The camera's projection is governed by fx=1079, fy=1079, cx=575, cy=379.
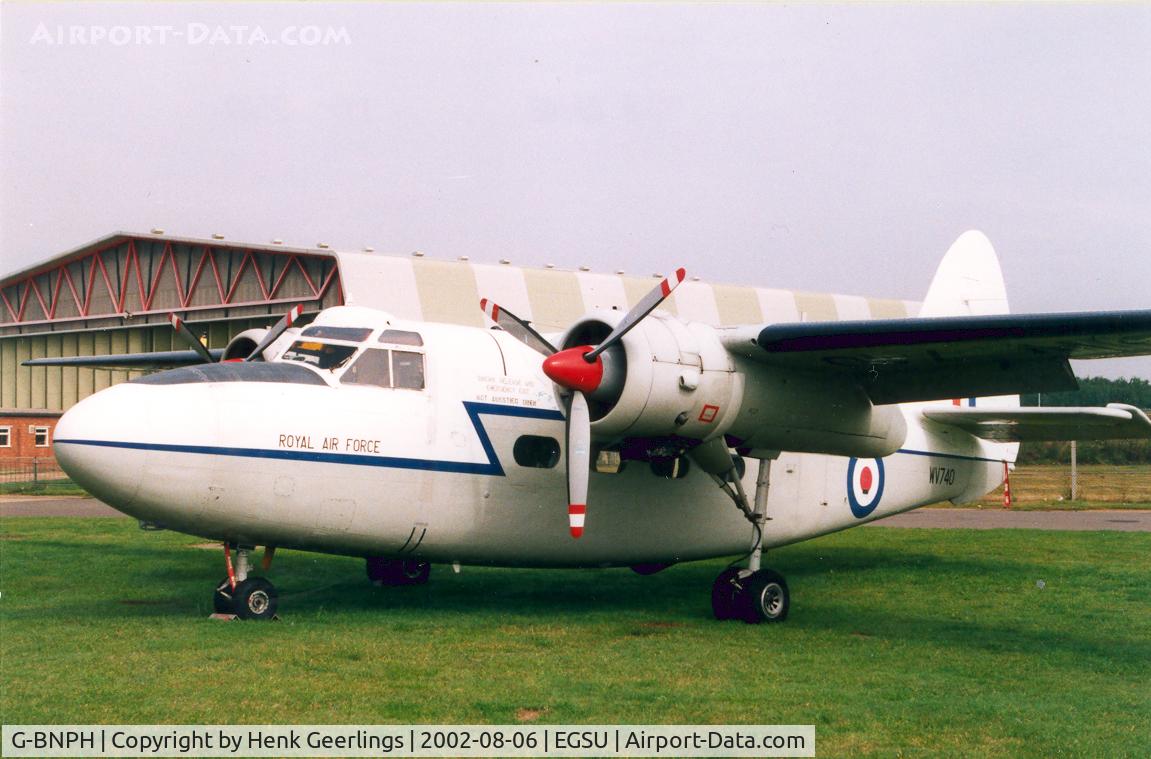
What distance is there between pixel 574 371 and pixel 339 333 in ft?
8.63

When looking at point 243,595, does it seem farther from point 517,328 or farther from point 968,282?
point 968,282

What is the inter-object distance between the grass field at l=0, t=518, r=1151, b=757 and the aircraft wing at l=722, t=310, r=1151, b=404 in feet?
9.18

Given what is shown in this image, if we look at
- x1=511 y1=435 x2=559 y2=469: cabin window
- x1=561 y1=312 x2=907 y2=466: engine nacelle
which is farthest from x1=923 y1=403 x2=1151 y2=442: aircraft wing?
x1=511 y1=435 x2=559 y2=469: cabin window

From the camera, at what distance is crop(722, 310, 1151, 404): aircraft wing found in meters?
10.6

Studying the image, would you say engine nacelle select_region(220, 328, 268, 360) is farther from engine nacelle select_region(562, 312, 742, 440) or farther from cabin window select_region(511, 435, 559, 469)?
engine nacelle select_region(562, 312, 742, 440)

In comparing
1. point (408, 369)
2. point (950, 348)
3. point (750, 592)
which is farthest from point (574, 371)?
point (950, 348)

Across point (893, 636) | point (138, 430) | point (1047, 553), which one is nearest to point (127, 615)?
point (138, 430)

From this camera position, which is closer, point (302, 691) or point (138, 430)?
point (302, 691)

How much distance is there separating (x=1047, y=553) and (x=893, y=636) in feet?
31.4

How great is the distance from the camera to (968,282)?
17.4 meters

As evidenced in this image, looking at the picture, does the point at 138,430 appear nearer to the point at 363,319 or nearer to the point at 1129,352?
the point at 363,319

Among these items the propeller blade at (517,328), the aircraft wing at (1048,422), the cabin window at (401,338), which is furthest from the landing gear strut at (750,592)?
the aircraft wing at (1048,422)

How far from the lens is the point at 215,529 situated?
1076cm
